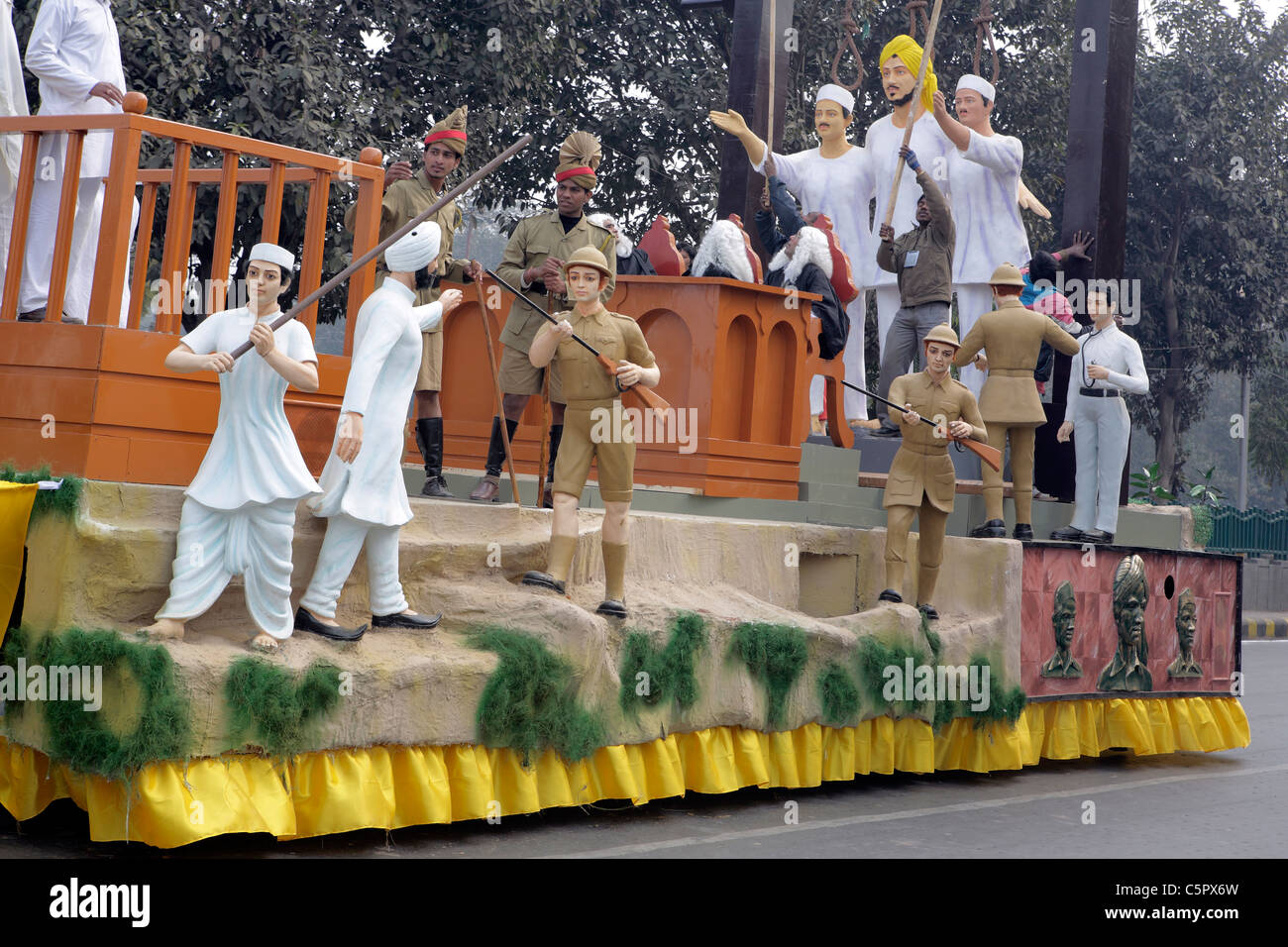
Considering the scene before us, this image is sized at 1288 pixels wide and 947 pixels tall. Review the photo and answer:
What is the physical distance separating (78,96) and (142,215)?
0.76 metres

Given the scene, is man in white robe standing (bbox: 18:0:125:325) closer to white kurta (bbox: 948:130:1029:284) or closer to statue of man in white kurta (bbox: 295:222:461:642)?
statue of man in white kurta (bbox: 295:222:461:642)

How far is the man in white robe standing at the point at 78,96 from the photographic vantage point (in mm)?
6824

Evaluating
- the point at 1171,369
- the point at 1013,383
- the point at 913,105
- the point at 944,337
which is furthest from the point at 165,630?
the point at 1171,369

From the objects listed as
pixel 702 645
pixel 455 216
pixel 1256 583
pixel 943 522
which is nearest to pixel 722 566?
pixel 702 645

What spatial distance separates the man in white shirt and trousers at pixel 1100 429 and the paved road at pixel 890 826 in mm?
1552

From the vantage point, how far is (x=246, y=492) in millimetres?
5691

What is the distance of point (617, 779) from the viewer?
22.6 ft

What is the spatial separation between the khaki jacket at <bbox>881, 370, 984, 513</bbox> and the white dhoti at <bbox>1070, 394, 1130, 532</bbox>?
172cm

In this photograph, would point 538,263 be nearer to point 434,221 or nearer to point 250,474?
point 434,221

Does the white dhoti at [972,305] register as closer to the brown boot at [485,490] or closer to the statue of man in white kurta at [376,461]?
the brown boot at [485,490]

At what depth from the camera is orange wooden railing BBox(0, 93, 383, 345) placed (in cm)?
591

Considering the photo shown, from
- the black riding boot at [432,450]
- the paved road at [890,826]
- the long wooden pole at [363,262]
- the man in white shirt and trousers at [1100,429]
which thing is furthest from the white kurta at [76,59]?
the man in white shirt and trousers at [1100,429]

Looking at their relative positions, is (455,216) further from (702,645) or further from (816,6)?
(816,6)

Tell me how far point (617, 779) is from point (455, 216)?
3.13m
